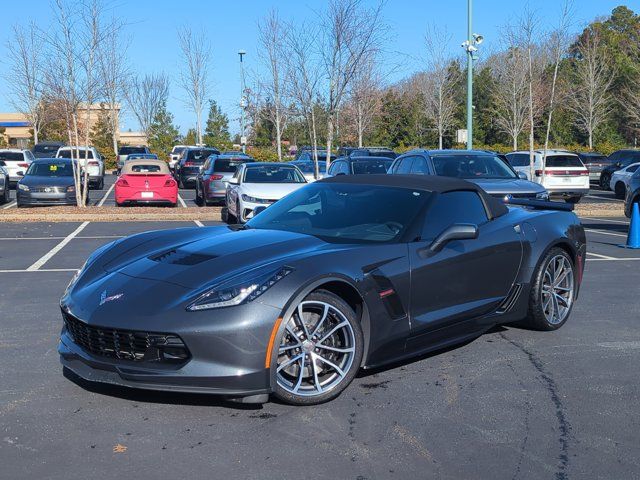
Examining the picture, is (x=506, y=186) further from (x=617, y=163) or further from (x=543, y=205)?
(x=617, y=163)

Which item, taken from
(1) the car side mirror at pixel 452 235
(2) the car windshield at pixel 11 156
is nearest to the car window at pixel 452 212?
(1) the car side mirror at pixel 452 235

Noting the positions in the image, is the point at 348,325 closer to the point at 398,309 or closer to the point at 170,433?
the point at 398,309

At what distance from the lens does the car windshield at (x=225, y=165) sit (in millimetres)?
22188

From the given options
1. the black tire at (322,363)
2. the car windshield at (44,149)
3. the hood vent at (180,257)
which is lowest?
the black tire at (322,363)

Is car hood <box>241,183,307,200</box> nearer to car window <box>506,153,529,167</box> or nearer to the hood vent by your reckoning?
the hood vent

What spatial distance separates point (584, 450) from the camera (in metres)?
4.07

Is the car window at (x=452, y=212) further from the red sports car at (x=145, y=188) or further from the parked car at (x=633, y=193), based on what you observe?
the red sports car at (x=145, y=188)

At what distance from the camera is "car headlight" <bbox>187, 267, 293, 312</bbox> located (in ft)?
14.5

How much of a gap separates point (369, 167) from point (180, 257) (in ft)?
57.4

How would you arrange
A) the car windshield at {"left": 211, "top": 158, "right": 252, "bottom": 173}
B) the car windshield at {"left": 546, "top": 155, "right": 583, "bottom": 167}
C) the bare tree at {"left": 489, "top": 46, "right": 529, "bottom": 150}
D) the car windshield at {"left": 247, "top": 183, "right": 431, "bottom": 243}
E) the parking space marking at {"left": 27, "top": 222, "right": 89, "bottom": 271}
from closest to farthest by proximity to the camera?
1. the car windshield at {"left": 247, "top": 183, "right": 431, "bottom": 243}
2. the parking space marking at {"left": 27, "top": 222, "right": 89, "bottom": 271}
3. the car windshield at {"left": 211, "top": 158, "right": 252, "bottom": 173}
4. the car windshield at {"left": 546, "top": 155, "right": 583, "bottom": 167}
5. the bare tree at {"left": 489, "top": 46, "right": 529, "bottom": 150}

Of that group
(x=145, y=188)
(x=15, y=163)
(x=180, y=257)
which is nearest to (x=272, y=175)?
(x=145, y=188)

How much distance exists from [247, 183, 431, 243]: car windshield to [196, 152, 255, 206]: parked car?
50.2 ft

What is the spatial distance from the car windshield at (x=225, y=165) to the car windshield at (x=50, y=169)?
4.13 metres

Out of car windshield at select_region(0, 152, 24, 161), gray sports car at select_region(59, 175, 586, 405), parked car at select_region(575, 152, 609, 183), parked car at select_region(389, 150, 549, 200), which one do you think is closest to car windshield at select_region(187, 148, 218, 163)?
car windshield at select_region(0, 152, 24, 161)
